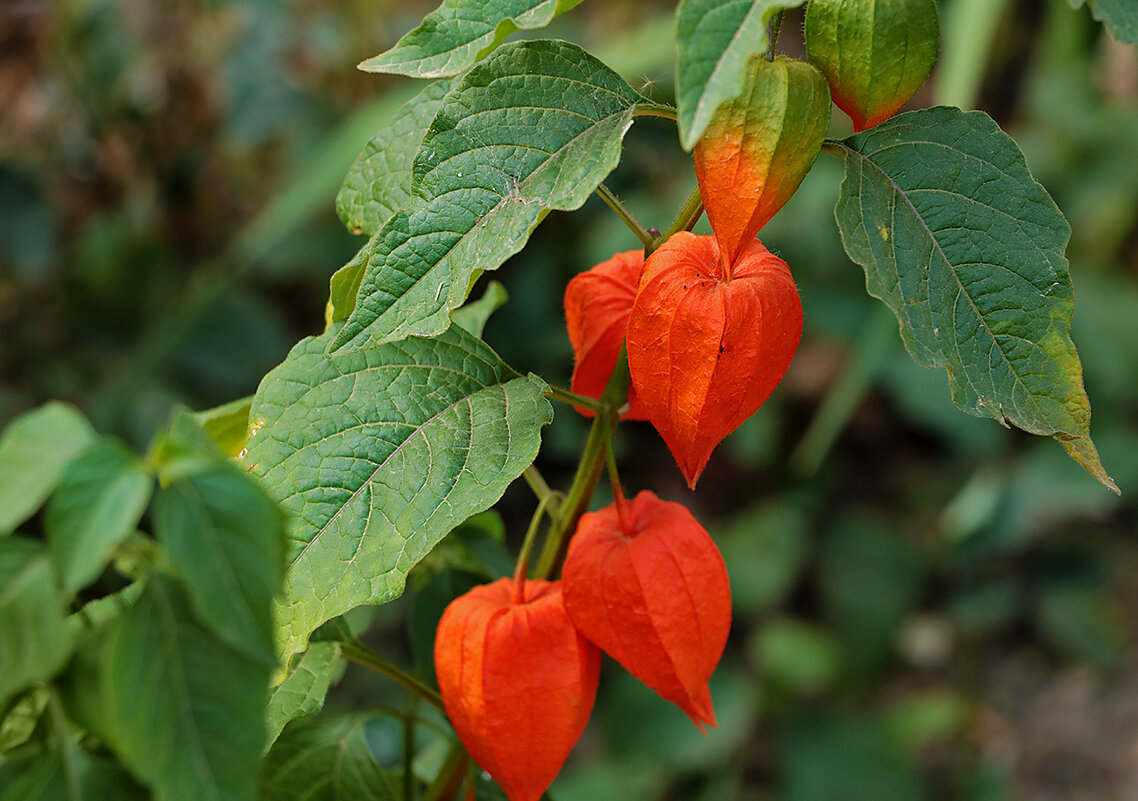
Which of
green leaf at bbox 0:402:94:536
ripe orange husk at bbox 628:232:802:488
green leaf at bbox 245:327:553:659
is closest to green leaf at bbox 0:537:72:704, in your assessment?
green leaf at bbox 0:402:94:536

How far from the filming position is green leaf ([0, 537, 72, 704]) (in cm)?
29

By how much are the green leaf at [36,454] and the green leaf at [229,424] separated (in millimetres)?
280

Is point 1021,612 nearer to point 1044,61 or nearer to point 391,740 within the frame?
point 391,740

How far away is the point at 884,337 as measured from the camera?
76.3 inches

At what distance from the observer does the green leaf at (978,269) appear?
1.45 feet

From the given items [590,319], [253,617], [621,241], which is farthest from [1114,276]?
[253,617]

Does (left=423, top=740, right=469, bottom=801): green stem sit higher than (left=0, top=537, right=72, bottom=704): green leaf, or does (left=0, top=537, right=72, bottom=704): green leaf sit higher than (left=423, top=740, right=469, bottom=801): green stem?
(left=0, top=537, right=72, bottom=704): green leaf

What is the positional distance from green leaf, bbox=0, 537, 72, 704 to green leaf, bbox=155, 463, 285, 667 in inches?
1.6

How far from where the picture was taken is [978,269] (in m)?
0.45

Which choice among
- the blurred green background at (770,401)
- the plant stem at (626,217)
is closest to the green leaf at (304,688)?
the plant stem at (626,217)

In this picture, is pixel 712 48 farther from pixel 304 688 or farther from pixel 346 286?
pixel 304 688

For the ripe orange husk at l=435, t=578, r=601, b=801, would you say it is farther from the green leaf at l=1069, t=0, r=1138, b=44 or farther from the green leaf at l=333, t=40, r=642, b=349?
the green leaf at l=1069, t=0, r=1138, b=44

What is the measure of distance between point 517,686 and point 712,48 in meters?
0.30

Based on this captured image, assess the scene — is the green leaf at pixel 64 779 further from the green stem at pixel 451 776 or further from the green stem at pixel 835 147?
the green stem at pixel 835 147
